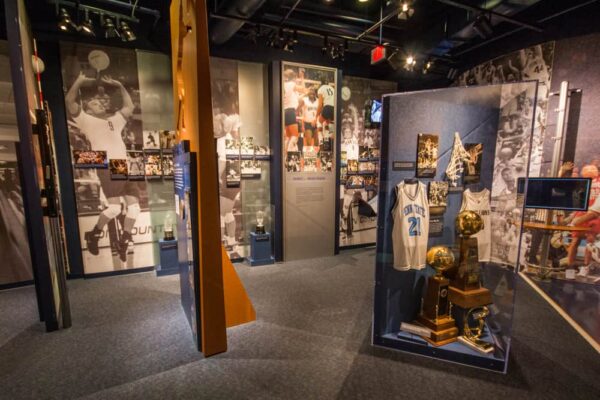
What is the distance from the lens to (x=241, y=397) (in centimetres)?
209

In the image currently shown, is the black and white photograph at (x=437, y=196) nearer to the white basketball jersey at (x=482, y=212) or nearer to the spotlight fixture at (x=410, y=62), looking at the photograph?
the white basketball jersey at (x=482, y=212)

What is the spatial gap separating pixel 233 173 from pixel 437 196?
3337 millimetres

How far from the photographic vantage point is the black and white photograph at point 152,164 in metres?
4.52

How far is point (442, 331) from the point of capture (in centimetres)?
262

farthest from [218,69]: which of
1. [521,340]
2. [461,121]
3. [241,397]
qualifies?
[521,340]

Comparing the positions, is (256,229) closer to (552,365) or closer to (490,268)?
(490,268)

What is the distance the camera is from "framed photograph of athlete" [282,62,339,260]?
4.99 m

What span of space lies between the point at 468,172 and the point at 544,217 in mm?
2849

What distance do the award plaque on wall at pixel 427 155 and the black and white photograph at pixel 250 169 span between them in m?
3.10

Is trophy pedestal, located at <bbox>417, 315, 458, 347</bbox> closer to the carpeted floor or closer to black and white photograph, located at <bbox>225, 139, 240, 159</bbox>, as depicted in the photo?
the carpeted floor

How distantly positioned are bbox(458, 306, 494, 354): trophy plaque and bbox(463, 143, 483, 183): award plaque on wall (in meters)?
1.17

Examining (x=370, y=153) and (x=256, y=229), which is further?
(x=370, y=153)

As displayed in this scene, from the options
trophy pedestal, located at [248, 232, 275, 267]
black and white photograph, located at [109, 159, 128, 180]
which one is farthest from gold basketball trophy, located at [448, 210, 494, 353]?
black and white photograph, located at [109, 159, 128, 180]

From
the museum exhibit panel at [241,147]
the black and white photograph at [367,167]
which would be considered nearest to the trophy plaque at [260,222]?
the museum exhibit panel at [241,147]
